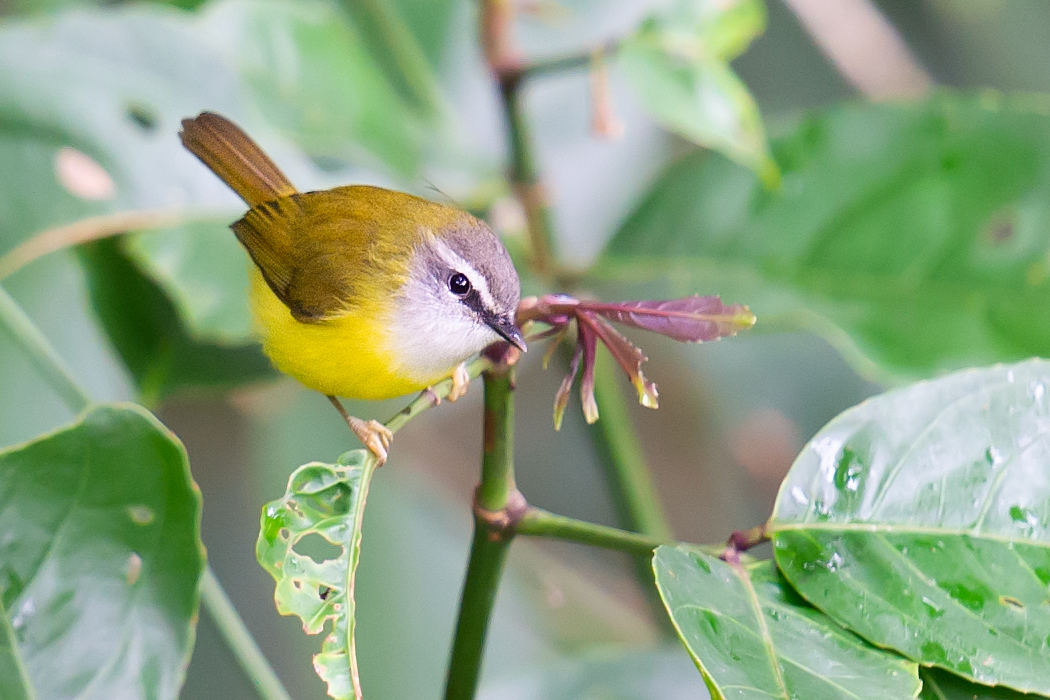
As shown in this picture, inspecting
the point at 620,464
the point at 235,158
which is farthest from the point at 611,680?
the point at 235,158

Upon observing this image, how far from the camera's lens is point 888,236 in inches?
77.7

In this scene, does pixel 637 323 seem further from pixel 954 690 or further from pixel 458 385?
pixel 954 690

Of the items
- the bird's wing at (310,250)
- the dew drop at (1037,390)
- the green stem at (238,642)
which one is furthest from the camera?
the bird's wing at (310,250)

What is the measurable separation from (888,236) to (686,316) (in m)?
1.22

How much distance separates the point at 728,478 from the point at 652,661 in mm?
1313

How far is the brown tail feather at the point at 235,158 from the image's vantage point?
183 centimetres

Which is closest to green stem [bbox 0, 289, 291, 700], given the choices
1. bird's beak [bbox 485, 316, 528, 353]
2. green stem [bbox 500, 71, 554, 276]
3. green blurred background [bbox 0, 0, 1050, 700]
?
green blurred background [bbox 0, 0, 1050, 700]

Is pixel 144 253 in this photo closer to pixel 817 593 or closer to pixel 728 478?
pixel 817 593

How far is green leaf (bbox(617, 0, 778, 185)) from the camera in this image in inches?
69.6

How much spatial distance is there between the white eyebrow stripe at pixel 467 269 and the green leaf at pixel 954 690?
2.48 ft

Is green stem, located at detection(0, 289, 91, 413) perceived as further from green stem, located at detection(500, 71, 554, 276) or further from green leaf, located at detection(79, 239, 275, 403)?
green stem, located at detection(500, 71, 554, 276)

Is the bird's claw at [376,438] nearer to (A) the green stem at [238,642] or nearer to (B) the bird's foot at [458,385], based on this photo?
(B) the bird's foot at [458,385]

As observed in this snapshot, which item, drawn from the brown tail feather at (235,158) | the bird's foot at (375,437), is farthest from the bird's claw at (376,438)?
the brown tail feather at (235,158)

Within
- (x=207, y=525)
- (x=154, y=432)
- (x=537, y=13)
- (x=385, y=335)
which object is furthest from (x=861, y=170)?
(x=207, y=525)
